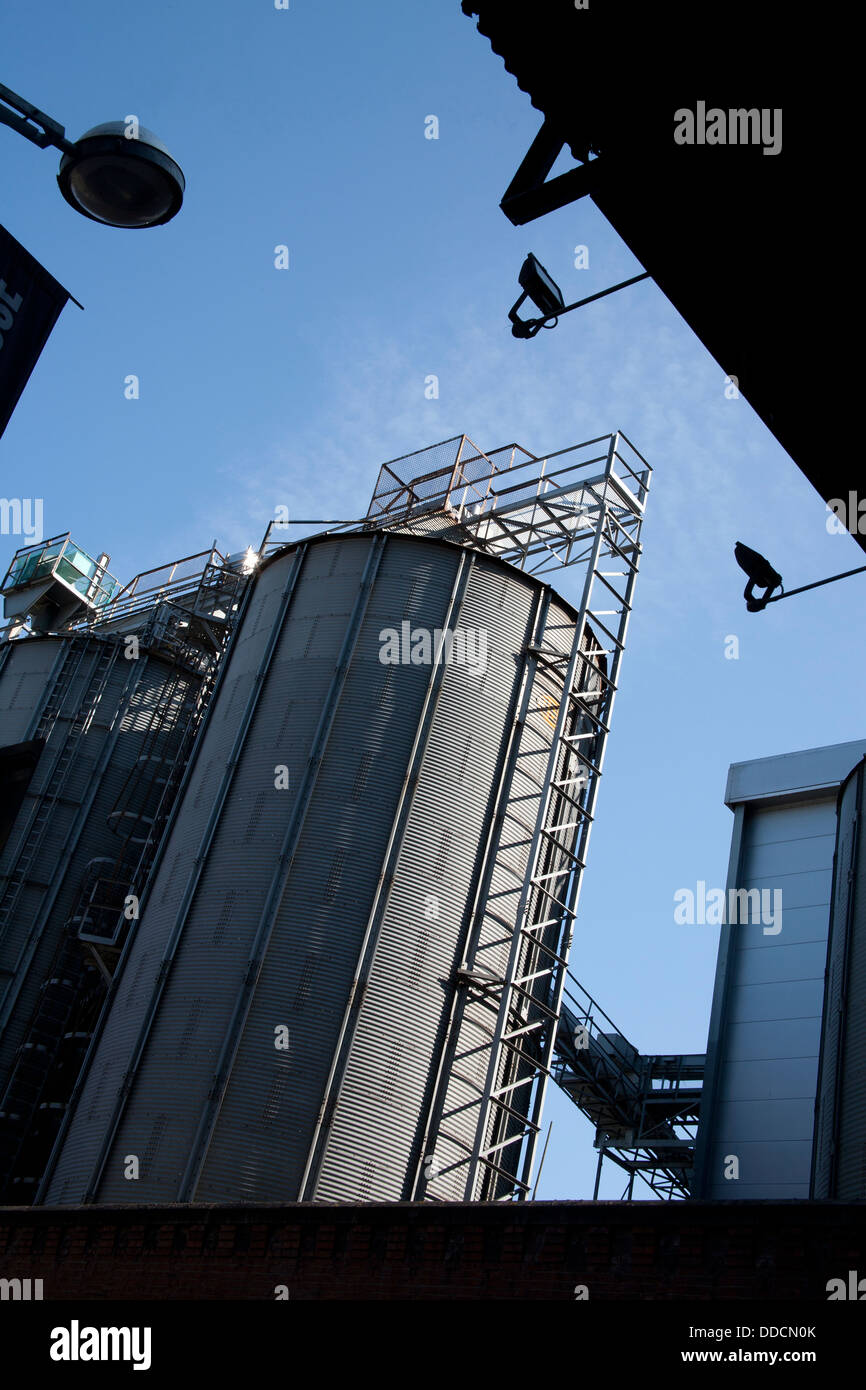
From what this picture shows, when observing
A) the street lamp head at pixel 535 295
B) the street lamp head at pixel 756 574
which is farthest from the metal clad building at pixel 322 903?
the street lamp head at pixel 535 295

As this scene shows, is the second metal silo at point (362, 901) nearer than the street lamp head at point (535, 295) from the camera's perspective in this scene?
No

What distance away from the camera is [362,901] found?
2097 centimetres

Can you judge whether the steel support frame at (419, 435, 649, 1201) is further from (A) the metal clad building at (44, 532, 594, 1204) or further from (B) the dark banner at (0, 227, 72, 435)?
(B) the dark banner at (0, 227, 72, 435)

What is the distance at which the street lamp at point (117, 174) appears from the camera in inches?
392

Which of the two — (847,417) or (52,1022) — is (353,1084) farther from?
(847,417)

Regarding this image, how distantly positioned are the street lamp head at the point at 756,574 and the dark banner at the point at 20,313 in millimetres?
5468

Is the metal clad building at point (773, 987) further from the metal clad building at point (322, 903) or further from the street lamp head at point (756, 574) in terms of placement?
the street lamp head at point (756, 574)

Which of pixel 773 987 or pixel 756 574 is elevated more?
pixel 773 987

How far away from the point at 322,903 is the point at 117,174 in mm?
13014

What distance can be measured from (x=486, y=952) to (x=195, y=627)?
14588 mm

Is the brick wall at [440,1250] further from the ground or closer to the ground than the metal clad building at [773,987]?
closer to the ground

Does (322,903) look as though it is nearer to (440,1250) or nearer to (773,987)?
(440,1250)

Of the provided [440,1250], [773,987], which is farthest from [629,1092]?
[440,1250]

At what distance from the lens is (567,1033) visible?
35750mm
